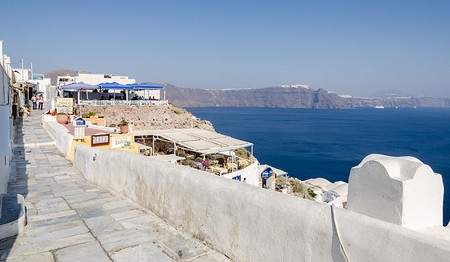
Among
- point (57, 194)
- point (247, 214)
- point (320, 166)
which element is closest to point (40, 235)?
point (57, 194)

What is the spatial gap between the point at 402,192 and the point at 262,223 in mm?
1195

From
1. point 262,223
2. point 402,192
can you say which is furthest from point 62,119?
point 402,192

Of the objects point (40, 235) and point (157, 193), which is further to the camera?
point (157, 193)

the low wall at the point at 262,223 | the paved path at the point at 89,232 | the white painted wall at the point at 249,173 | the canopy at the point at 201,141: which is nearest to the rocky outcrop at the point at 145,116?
the canopy at the point at 201,141

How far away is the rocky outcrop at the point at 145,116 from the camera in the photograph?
3359 cm

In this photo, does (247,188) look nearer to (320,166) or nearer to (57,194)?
(57,194)

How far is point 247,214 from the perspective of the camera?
3.06 m

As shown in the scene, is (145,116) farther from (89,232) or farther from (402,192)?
(402,192)

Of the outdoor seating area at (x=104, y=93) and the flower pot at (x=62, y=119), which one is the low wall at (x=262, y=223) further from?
the outdoor seating area at (x=104, y=93)

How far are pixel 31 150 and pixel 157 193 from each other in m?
8.35

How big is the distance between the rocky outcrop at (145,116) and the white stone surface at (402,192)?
31.7m

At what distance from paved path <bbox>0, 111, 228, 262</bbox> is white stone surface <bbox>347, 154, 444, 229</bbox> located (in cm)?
164

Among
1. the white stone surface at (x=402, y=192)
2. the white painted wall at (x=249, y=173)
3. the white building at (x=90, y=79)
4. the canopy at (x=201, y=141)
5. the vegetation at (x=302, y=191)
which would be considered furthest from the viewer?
the white building at (x=90, y=79)

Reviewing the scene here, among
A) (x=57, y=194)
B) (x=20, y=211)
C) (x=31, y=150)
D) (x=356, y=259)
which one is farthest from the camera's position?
(x=31, y=150)
